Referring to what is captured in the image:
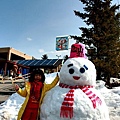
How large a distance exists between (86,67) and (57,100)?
29.1 inches

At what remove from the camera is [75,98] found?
10.3ft

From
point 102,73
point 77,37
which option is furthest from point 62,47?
point 102,73

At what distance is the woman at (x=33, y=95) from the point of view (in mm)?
3471

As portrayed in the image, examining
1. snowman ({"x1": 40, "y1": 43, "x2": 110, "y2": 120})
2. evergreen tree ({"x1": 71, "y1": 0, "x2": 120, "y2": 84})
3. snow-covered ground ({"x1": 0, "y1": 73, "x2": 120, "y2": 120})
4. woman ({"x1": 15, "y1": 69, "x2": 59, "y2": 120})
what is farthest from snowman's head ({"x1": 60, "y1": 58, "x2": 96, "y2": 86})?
evergreen tree ({"x1": 71, "y1": 0, "x2": 120, "y2": 84})

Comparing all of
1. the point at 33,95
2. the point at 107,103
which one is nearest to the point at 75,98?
the point at 33,95

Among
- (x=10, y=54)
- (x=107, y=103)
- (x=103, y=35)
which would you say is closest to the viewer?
(x=107, y=103)

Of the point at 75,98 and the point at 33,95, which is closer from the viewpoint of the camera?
the point at 75,98

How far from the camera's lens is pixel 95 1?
13281 millimetres

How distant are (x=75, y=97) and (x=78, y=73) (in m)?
0.40

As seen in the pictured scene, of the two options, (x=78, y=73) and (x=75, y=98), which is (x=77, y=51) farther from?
(x=75, y=98)

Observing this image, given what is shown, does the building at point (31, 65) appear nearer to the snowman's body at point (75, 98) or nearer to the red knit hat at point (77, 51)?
the red knit hat at point (77, 51)

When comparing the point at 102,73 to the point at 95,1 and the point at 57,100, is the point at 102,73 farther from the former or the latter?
the point at 57,100

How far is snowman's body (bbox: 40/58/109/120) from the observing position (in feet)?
10.1

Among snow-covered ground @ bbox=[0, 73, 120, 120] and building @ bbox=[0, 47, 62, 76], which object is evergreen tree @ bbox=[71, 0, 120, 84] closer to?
snow-covered ground @ bbox=[0, 73, 120, 120]
